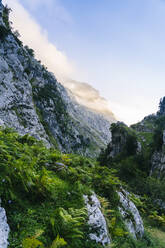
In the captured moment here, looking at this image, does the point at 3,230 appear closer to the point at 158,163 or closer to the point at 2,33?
the point at 158,163

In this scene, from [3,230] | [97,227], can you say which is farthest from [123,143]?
[3,230]

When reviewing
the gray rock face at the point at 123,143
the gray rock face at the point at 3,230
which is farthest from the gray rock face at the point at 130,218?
the gray rock face at the point at 123,143

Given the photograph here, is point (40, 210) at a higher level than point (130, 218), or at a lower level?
higher

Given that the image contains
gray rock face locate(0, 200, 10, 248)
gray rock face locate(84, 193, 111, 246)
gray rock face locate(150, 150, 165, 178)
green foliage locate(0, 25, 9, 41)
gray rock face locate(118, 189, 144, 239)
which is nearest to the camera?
gray rock face locate(0, 200, 10, 248)

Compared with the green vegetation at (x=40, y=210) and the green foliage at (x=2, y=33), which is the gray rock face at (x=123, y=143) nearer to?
the green vegetation at (x=40, y=210)

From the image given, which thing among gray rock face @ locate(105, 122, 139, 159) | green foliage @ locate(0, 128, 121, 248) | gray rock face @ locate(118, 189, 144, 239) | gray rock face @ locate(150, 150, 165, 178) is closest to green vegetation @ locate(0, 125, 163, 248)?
green foliage @ locate(0, 128, 121, 248)

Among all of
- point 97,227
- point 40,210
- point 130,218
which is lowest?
point 130,218

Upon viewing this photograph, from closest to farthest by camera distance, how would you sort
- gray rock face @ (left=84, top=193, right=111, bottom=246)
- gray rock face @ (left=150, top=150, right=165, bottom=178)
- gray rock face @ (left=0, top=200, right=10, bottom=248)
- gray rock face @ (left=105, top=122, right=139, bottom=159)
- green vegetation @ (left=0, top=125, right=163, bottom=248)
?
1. gray rock face @ (left=0, top=200, right=10, bottom=248)
2. green vegetation @ (left=0, top=125, right=163, bottom=248)
3. gray rock face @ (left=84, top=193, right=111, bottom=246)
4. gray rock face @ (left=150, top=150, right=165, bottom=178)
5. gray rock face @ (left=105, top=122, right=139, bottom=159)

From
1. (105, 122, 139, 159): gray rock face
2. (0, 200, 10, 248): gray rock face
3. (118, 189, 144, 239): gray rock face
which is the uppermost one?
(105, 122, 139, 159): gray rock face

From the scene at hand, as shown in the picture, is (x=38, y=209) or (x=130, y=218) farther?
(x=130, y=218)

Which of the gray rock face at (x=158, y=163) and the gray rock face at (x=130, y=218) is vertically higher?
the gray rock face at (x=158, y=163)

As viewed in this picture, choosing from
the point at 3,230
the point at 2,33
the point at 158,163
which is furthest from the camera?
the point at 2,33

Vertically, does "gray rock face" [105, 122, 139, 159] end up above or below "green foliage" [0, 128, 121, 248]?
above

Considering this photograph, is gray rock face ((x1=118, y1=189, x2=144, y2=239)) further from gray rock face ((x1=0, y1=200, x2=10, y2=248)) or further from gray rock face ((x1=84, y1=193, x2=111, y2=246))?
gray rock face ((x1=0, y1=200, x2=10, y2=248))
